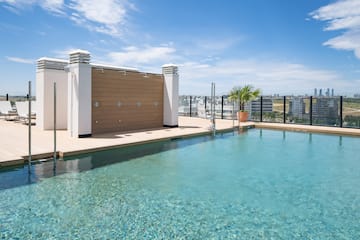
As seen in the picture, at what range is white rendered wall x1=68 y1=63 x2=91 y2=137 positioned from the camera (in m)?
7.84

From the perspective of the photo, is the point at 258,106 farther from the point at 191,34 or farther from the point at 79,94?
the point at 79,94

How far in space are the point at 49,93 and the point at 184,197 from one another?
7.75 m

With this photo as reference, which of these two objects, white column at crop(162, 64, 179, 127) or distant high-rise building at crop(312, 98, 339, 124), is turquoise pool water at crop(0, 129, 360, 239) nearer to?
white column at crop(162, 64, 179, 127)

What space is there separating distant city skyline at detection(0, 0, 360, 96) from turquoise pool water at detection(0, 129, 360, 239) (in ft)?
15.8

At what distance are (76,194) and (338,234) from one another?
355cm

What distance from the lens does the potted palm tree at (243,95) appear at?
13099mm

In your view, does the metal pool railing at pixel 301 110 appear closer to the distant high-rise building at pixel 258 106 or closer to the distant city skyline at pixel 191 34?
the distant high-rise building at pixel 258 106

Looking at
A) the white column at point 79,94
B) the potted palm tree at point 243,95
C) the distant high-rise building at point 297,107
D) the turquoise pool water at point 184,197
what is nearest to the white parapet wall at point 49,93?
the white column at point 79,94

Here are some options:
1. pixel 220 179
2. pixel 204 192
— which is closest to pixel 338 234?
pixel 204 192

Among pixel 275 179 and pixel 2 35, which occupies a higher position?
pixel 2 35

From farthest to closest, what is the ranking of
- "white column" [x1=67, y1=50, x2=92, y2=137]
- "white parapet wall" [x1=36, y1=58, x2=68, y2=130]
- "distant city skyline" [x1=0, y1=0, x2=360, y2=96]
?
"distant city skyline" [x1=0, y1=0, x2=360, y2=96] < "white parapet wall" [x1=36, y1=58, x2=68, y2=130] < "white column" [x1=67, y1=50, x2=92, y2=137]

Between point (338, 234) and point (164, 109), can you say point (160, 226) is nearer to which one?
point (338, 234)

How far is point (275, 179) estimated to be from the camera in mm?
4914

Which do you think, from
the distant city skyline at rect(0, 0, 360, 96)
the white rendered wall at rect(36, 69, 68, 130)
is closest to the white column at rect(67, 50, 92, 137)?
the distant city skyline at rect(0, 0, 360, 96)
